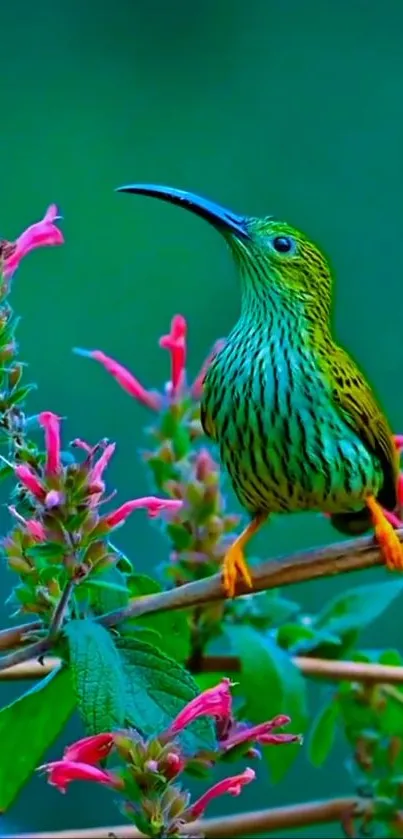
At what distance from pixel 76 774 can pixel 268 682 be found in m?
0.20

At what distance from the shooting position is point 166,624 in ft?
2.47

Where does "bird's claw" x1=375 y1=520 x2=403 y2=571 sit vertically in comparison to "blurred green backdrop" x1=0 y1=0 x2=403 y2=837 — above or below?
below

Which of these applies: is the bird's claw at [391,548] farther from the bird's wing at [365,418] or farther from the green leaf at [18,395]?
the green leaf at [18,395]

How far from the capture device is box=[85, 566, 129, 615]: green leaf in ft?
2.08

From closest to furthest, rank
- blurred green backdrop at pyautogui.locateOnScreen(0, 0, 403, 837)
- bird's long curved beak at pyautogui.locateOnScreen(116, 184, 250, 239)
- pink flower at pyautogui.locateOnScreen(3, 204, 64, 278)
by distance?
pink flower at pyautogui.locateOnScreen(3, 204, 64, 278), bird's long curved beak at pyautogui.locateOnScreen(116, 184, 250, 239), blurred green backdrop at pyautogui.locateOnScreen(0, 0, 403, 837)

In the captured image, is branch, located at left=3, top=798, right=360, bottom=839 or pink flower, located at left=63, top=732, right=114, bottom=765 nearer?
pink flower, located at left=63, top=732, right=114, bottom=765

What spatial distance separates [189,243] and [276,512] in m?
1.42

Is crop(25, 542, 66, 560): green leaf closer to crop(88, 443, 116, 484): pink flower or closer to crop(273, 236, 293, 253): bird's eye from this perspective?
crop(88, 443, 116, 484): pink flower

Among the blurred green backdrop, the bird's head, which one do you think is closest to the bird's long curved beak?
the bird's head

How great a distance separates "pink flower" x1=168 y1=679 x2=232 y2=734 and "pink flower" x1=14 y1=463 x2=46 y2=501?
0.34ft

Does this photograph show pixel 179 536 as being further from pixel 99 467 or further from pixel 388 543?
pixel 99 467

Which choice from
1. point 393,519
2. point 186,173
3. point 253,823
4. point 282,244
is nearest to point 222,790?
point 253,823

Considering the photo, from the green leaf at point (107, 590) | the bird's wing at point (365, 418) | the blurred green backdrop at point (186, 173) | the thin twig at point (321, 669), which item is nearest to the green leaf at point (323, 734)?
the thin twig at point (321, 669)

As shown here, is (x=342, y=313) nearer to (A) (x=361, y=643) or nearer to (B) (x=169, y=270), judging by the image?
(B) (x=169, y=270)
